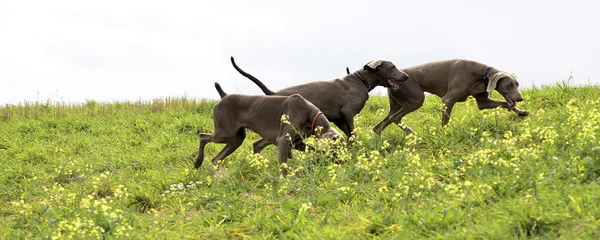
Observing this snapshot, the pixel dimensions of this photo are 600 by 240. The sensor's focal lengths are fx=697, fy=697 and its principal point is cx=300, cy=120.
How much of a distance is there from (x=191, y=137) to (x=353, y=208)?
6.94m

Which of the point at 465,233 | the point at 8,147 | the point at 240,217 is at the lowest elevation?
the point at 8,147

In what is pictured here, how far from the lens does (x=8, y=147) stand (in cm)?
1371

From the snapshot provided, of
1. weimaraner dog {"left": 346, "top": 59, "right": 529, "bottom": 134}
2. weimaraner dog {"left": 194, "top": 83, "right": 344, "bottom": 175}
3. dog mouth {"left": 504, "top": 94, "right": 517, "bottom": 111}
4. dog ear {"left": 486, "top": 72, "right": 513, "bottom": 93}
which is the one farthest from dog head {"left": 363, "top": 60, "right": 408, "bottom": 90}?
weimaraner dog {"left": 194, "top": 83, "right": 344, "bottom": 175}

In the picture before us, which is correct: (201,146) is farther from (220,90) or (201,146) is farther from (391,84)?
(391,84)

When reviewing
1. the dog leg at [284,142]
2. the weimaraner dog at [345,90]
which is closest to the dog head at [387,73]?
the weimaraner dog at [345,90]

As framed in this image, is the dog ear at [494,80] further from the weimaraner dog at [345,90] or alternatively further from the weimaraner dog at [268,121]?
the weimaraner dog at [268,121]

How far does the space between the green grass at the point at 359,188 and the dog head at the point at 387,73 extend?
28.3 inches

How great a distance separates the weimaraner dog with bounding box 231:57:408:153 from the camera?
9.46 metres

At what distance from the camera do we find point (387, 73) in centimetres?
970

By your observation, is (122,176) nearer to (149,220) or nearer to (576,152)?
(149,220)

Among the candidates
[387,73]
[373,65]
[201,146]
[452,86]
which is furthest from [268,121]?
[452,86]

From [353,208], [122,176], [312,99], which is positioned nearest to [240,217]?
[353,208]

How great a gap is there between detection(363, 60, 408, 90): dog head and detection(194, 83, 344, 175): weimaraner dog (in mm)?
1585

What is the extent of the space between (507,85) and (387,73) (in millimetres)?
1622
